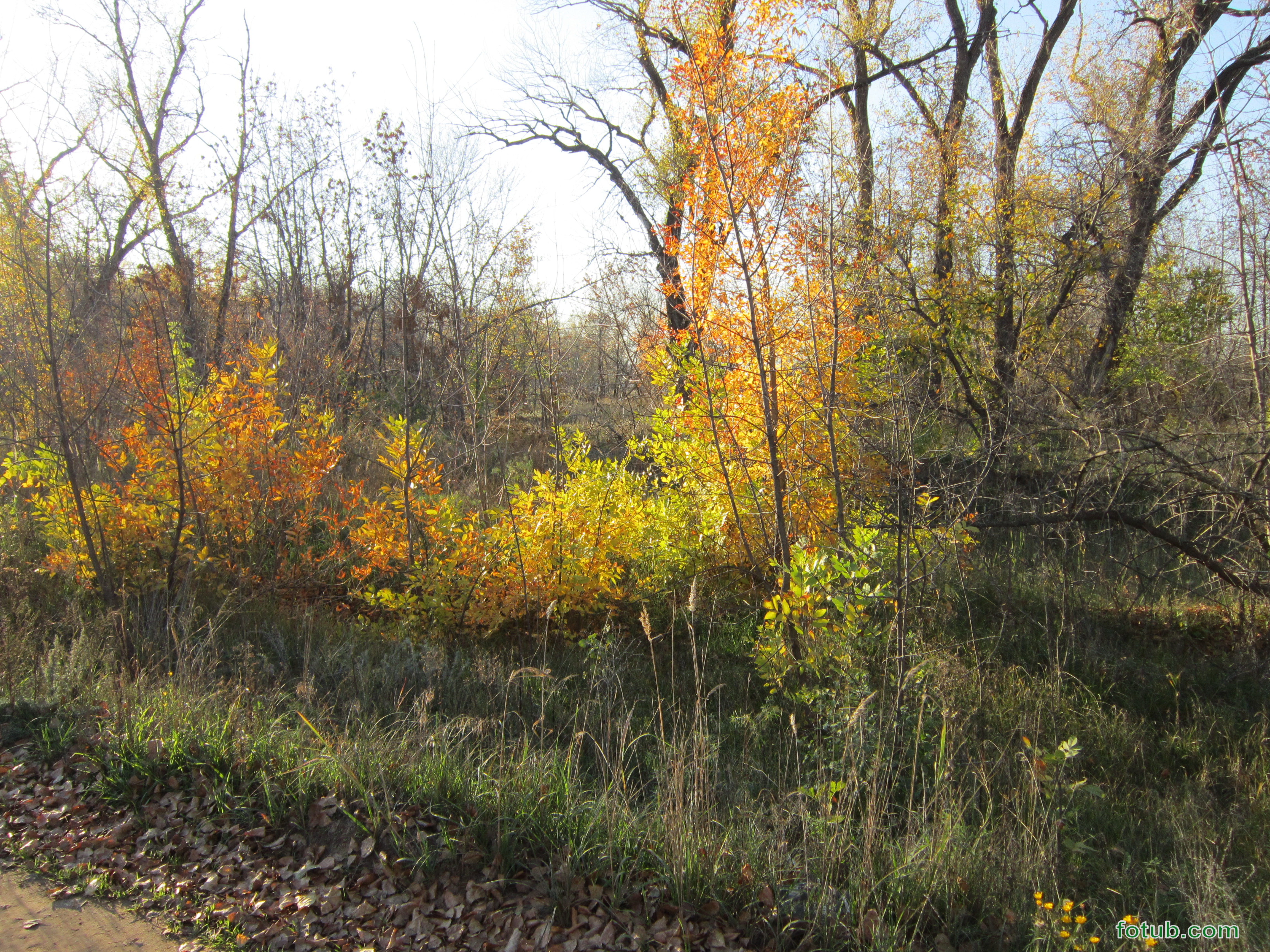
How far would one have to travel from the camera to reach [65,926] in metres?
2.78

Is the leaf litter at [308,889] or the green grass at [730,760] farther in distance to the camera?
the green grass at [730,760]

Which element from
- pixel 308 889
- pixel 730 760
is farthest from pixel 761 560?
pixel 308 889

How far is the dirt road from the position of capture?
2.68 meters

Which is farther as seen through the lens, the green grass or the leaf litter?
the green grass

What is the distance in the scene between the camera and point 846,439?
601cm

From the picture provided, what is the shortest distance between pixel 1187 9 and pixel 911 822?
27.2ft

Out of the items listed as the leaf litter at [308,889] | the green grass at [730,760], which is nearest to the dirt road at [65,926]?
the leaf litter at [308,889]

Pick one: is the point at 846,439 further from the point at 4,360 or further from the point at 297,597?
the point at 4,360

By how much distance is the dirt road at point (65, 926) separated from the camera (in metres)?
2.68

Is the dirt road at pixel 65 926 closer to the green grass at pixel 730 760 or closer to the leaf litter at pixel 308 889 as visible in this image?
the leaf litter at pixel 308 889

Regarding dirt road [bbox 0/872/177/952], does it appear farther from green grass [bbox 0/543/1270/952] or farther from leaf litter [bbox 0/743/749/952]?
green grass [bbox 0/543/1270/952]

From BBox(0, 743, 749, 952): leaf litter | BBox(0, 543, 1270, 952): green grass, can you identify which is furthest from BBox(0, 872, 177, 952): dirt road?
BBox(0, 543, 1270, 952): green grass

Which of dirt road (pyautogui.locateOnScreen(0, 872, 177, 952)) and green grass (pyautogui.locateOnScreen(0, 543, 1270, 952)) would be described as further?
green grass (pyautogui.locateOnScreen(0, 543, 1270, 952))

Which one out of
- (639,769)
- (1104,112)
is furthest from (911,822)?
(1104,112)
